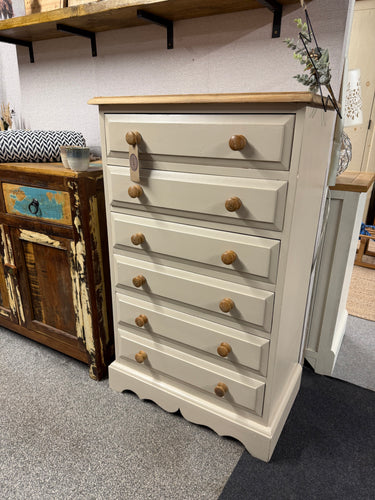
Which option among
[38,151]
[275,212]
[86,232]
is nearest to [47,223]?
[86,232]

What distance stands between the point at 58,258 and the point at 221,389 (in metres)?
0.83

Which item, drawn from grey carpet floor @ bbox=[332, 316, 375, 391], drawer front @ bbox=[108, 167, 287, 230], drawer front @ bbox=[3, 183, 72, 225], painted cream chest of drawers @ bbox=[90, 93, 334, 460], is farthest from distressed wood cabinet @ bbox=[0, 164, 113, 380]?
grey carpet floor @ bbox=[332, 316, 375, 391]

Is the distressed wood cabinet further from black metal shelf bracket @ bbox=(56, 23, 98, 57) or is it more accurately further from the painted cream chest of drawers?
black metal shelf bracket @ bbox=(56, 23, 98, 57)

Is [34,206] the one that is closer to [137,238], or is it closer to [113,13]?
[137,238]

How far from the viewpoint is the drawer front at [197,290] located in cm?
108

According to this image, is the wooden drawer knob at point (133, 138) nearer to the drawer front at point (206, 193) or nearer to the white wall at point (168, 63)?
the drawer front at point (206, 193)

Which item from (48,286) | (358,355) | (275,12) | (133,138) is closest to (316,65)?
(275,12)

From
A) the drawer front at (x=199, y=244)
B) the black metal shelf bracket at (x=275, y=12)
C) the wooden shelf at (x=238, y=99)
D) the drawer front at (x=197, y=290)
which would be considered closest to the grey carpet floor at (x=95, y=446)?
the drawer front at (x=197, y=290)

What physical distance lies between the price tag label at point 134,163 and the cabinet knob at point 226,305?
18.4 inches

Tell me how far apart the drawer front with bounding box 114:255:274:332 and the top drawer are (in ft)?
1.25

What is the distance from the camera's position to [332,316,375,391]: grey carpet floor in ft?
5.42

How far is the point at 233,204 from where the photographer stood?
98 cm

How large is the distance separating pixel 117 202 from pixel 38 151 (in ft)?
1.80

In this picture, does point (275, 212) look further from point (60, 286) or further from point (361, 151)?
point (361, 151)
